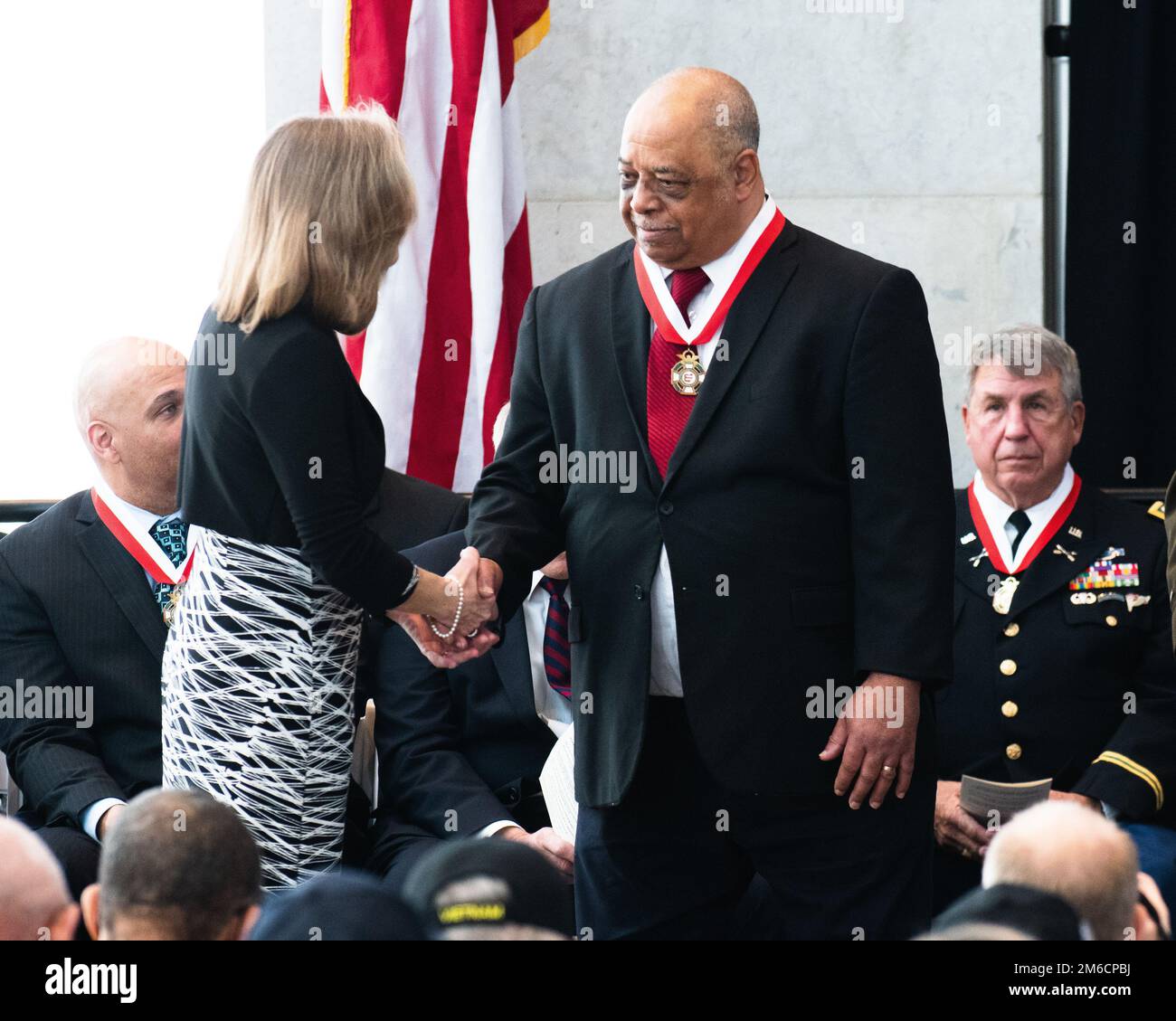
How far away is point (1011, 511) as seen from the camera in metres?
3.72

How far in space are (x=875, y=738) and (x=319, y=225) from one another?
1157mm

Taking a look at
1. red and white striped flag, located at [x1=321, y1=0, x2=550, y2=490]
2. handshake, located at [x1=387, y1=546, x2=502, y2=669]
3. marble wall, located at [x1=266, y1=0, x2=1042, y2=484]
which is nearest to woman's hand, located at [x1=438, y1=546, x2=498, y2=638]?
handshake, located at [x1=387, y1=546, x2=502, y2=669]

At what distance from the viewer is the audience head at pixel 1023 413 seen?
144 inches

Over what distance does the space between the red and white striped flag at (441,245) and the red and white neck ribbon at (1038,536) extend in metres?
1.24

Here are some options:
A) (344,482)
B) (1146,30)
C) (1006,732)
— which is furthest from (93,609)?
(1146,30)

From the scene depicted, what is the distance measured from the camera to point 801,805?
2.48 m

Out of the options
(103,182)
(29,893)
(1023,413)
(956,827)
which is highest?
(103,182)

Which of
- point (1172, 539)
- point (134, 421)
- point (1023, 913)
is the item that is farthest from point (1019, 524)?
point (1023, 913)

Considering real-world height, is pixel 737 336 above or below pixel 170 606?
above

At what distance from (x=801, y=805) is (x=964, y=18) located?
112 inches

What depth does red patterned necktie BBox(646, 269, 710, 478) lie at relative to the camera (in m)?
2.54

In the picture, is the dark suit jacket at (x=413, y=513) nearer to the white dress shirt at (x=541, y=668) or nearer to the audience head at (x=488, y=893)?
the white dress shirt at (x=541, y=668)

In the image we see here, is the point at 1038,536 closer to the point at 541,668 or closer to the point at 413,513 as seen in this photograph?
the point at 541,668

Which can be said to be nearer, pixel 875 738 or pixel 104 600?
pixel 875 738
